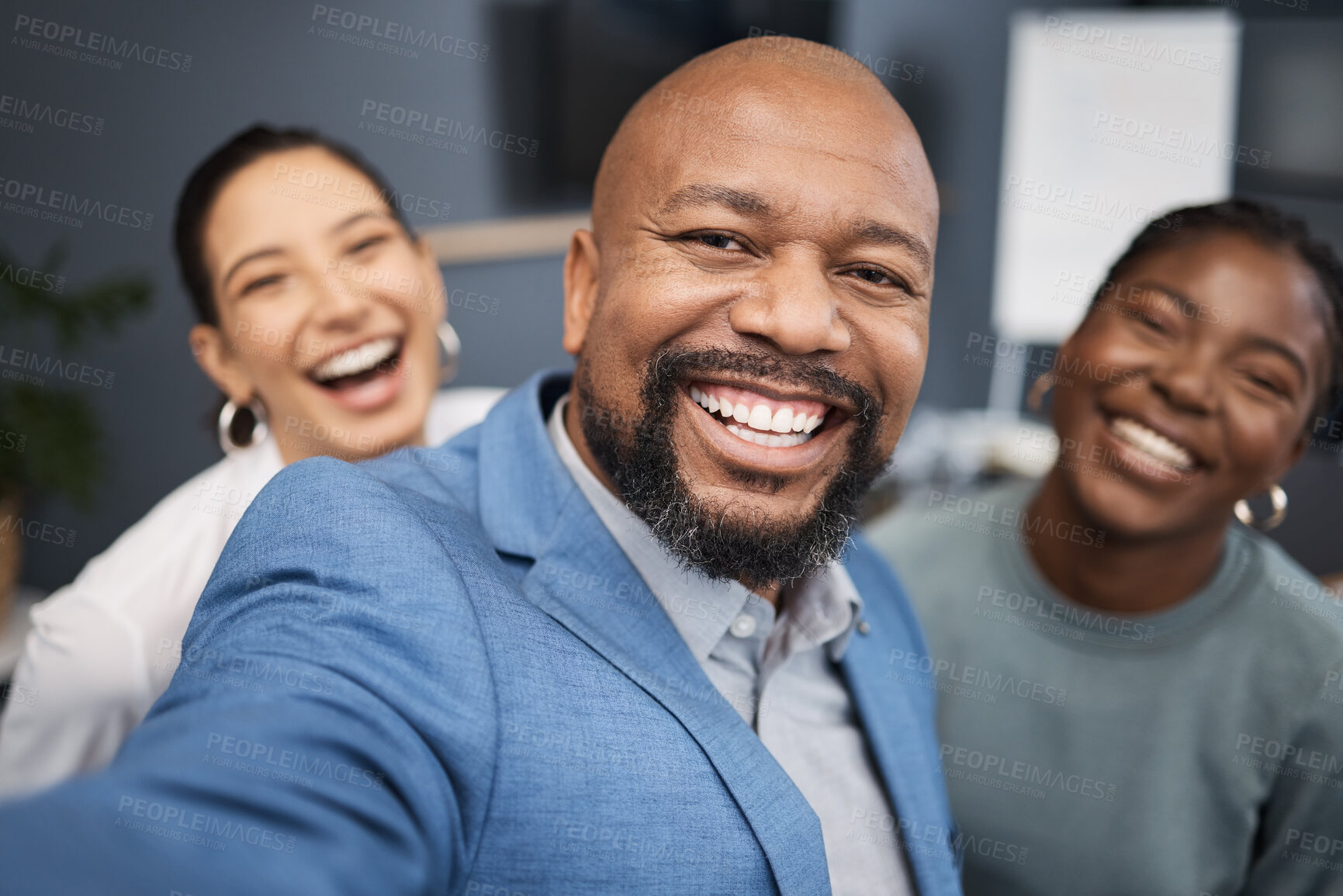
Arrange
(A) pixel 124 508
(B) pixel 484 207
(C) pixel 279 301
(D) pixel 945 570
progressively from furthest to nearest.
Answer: (B) pixel 484 207 → (D) pixel 945 570 → (A) pixel 124 508 → (C) pixel 279 301

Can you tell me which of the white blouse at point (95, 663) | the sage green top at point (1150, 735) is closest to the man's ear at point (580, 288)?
the white blouse at point (95, 663)

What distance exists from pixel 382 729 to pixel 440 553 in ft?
0.62

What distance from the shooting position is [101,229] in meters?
1.36

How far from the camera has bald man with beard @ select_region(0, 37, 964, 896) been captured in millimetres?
626

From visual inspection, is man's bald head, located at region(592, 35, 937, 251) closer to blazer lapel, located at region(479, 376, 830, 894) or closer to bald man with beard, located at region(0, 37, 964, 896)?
bald man with beard, located at region(0, 37, 964, 896)

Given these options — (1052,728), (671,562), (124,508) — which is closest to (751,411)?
(671,562)

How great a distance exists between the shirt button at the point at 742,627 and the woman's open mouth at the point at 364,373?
567 mm

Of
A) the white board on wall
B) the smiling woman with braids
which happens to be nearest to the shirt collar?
the smiling woman with braids

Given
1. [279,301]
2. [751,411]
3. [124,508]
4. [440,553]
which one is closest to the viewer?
[440,553]

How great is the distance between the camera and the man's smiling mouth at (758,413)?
3.16 feet

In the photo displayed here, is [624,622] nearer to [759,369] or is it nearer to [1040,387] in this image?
[759,369]

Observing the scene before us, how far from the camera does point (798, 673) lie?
1160mm

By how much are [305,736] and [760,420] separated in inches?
21.6

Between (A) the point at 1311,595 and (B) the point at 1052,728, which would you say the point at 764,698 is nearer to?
(B) the point at 1052,728
